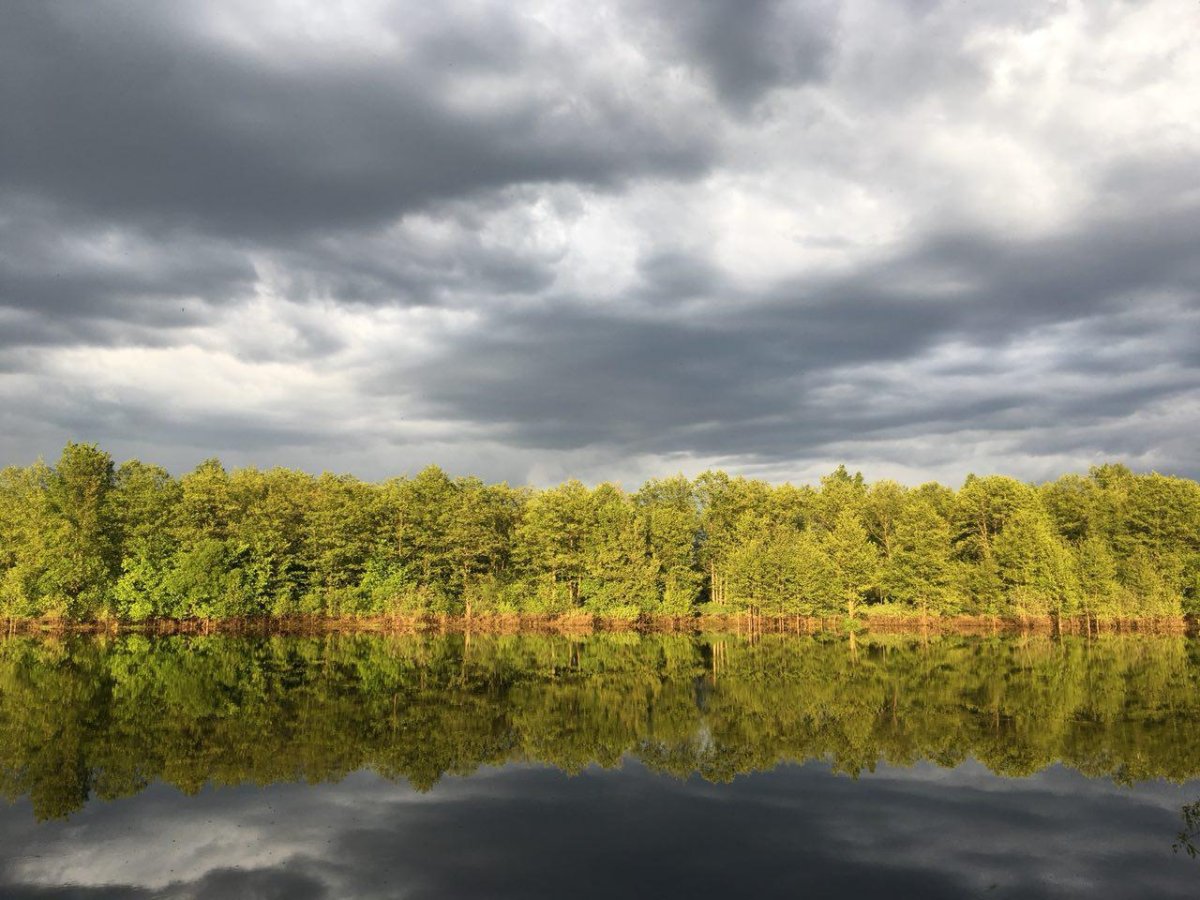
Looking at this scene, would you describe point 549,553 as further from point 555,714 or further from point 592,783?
point 592,783

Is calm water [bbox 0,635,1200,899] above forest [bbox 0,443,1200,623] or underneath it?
underneath

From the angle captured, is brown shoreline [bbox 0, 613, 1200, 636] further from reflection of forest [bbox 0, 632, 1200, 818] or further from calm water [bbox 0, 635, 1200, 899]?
calm water [bbox 0, 635, 1200, 899]

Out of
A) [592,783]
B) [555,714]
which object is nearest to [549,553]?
[555,714]

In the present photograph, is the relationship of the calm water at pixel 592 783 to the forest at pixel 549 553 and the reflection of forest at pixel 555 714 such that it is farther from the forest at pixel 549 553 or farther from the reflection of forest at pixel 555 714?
the forest at pixel 549 553

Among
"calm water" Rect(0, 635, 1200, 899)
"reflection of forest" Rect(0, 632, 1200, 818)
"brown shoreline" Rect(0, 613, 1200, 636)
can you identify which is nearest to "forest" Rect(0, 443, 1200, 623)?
"brown shoreline" Rect(0, 613, 1200, 636)

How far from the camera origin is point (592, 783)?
1000 inches

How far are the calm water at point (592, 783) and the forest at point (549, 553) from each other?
32.5 m

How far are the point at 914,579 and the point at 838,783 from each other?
69.8 metres

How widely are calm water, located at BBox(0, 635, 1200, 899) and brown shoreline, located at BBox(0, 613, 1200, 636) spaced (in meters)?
32.1

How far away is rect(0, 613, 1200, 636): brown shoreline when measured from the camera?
80438mm

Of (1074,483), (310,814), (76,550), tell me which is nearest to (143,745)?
(310,814)

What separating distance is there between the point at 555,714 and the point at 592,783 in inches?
423

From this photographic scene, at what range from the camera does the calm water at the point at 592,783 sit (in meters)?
17.6

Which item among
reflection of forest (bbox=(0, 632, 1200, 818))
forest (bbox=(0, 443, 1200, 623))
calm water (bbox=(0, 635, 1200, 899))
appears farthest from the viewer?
forest (bbox=(0, 443, 1200, 623))
